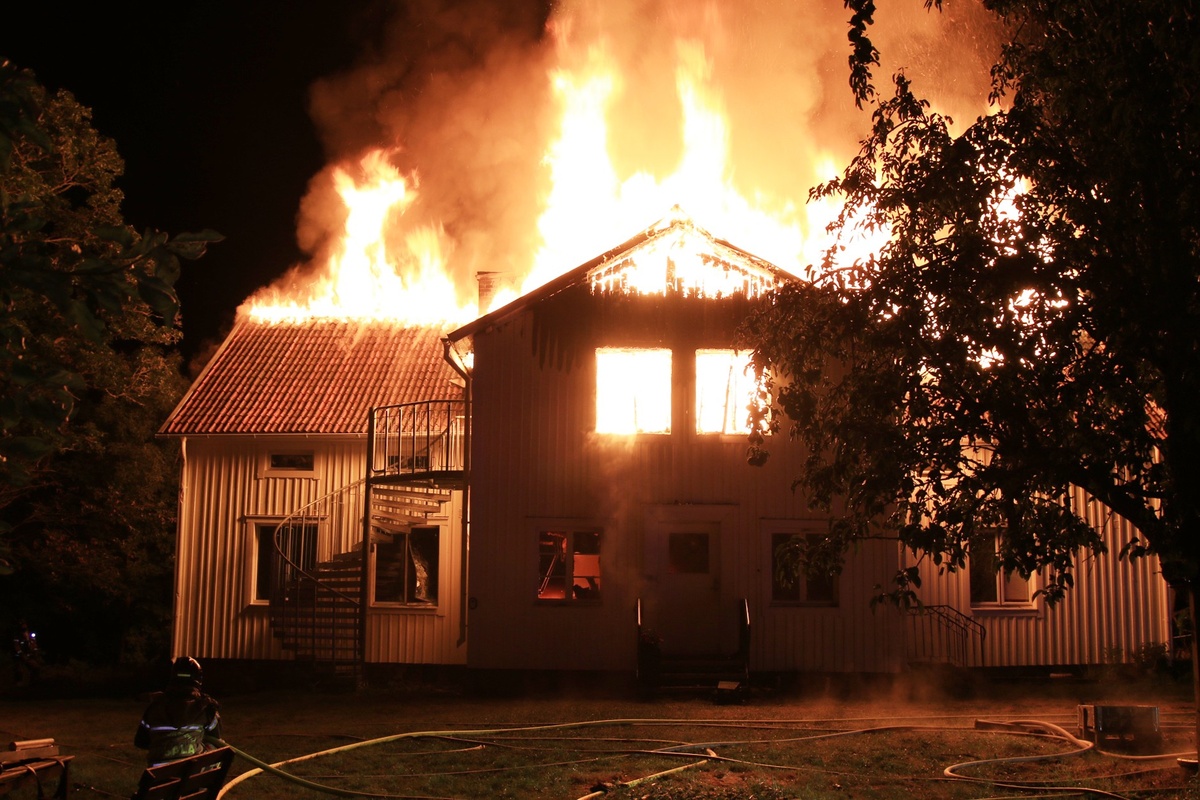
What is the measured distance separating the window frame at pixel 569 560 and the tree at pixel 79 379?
6796 millimetres

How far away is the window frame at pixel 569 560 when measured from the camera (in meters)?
17.5

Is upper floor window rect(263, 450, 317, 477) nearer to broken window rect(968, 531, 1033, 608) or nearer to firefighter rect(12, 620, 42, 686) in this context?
firefighter rect(12, 620, 42, 686)

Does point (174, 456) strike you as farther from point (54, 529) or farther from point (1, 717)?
point (1, 717)

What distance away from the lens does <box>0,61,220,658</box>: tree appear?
3.45 metres

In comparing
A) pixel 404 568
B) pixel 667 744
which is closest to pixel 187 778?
pixel 667 744

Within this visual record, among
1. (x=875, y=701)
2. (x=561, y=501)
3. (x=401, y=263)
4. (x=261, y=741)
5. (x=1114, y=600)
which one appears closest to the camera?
(x=261, y=741)

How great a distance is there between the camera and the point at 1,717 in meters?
16.6

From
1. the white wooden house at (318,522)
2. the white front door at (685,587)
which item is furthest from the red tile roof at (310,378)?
the white front door at (685,587)

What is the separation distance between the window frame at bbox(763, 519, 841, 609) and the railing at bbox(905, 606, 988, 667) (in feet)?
7.18

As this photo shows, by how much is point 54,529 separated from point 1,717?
12.0 meters

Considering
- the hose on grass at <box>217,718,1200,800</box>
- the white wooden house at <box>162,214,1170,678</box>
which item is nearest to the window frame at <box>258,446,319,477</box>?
the white wooden house at <box>162,214,1170,678</box>

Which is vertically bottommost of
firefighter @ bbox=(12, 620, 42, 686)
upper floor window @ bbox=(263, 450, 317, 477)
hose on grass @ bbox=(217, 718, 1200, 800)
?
firefighter @ bbox=(12, 620, 42, 686)

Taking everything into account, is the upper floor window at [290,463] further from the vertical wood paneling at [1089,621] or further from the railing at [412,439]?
the vertical wood paneling at [1089,621]

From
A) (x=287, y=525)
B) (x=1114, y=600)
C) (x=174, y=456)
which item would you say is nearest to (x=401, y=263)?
(x=287, y=525)
